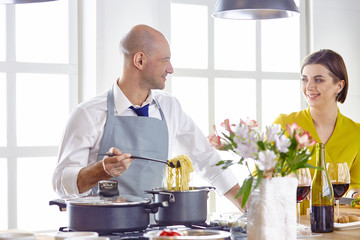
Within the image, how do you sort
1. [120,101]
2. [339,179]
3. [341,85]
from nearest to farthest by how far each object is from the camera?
[339,179] < [120,101] < [341,85]

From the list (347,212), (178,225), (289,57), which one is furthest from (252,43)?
(178,225)

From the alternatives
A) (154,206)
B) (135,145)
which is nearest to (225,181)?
(135,145)

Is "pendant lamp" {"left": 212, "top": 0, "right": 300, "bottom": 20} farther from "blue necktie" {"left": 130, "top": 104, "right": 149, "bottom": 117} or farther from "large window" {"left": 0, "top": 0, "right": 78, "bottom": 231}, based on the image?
"large window" {"left": 0, "top": 0, "right": 78, "bottom": 231}

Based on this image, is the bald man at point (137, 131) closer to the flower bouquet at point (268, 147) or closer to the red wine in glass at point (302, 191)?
the red wine in glass at point (302, 191)

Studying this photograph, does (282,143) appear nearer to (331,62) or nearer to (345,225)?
(345,225)

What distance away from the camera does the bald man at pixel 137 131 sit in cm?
308

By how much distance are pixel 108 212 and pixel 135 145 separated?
96 centimetres

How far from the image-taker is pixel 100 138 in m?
3.15

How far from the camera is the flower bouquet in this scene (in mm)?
1797

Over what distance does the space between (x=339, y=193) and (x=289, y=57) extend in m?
3.06

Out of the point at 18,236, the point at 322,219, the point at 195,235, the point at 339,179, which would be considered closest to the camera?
the point at 195,235

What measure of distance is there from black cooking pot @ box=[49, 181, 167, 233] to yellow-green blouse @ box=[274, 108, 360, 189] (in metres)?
2.01

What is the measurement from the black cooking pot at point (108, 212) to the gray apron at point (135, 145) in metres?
0.81

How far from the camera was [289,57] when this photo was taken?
5711mm
